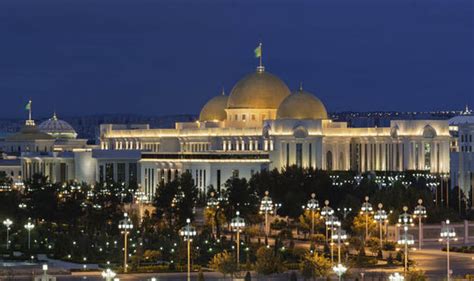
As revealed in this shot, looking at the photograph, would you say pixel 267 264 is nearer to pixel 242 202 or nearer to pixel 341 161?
pixel 242 202

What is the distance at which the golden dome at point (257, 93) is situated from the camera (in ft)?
397

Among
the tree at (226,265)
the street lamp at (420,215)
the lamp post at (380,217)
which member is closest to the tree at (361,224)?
the lamp post at (380,217)

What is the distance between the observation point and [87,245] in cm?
6800

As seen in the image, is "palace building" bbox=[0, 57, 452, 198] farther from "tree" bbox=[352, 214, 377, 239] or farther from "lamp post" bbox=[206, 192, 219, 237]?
"tree" bbox=[352, 214, 377, 239]

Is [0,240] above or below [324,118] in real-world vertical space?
below

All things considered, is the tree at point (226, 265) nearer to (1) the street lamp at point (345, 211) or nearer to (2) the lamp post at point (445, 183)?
(1) the street lamp at point (345, 211)

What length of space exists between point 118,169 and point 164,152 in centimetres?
548

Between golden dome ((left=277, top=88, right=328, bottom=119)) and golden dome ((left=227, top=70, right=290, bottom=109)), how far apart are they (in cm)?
479

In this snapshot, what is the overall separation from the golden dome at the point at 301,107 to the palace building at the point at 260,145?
0.07 metres

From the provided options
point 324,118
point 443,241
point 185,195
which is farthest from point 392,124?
point 443,241

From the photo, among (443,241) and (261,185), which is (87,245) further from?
(261,185)

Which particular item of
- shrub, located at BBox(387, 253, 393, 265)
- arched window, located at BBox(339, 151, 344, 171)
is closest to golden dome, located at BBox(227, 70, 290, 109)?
arched window, located at BBox(339, 151, 344, 171)

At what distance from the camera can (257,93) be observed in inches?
4771

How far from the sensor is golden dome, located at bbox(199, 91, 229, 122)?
126 m
